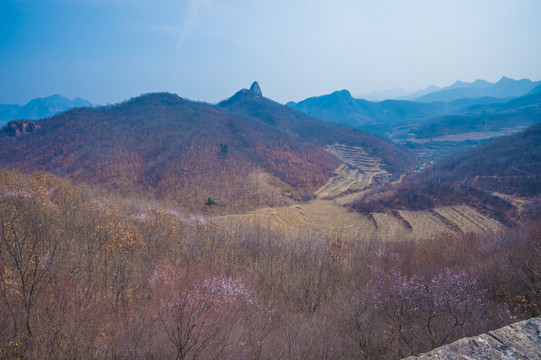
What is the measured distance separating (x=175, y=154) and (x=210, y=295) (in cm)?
6316

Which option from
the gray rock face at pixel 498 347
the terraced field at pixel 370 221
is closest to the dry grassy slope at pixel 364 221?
the terraced field at pixel 370 221

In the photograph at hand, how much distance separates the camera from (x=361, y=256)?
21703mm

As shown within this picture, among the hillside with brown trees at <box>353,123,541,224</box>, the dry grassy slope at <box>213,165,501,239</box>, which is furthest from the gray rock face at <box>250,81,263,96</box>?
the hillside with brown trees at <box>353,123,541,224</box>

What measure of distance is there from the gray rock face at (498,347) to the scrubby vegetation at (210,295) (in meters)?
5.27

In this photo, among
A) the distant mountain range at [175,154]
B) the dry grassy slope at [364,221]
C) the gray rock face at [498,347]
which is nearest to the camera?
the gray rock face at [498,347]

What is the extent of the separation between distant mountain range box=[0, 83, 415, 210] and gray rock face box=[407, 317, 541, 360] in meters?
49.4

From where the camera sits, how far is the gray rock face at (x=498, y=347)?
355cm

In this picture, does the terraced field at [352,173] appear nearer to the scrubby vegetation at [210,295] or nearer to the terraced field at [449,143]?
the terraced field at [449,143]

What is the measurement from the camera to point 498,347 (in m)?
3.67

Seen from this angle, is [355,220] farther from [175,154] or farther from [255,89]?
[255,89]

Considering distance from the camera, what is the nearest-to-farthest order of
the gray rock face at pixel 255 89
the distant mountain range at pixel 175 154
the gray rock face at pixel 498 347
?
the gray rock face at pixel 498 347 → the distant mountain range at pixel 175 154 → the gray rock face at pixel 255 89

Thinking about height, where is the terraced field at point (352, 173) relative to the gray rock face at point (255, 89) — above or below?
below

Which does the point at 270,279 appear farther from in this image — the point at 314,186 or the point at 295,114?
the point at 295,114

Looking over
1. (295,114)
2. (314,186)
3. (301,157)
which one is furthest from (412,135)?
(314,186)
